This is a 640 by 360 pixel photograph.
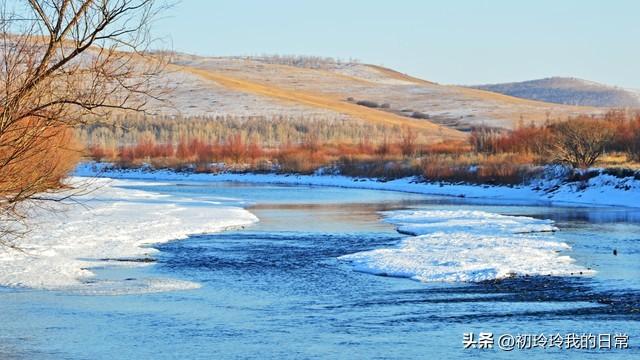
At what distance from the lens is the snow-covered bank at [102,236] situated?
57.8 feet

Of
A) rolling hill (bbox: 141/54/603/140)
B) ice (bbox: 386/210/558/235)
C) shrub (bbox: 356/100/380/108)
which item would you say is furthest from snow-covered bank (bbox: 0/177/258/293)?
shrub (bbox: 356/100/380/108)

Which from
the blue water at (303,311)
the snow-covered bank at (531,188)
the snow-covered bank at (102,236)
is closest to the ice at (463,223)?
the blue water at (303,311)

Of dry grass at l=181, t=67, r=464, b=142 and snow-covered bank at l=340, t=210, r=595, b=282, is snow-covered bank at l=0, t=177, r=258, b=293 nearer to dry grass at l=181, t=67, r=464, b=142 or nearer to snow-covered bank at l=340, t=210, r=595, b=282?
snow-covered bank at l=340, t=210, r=595, b=282

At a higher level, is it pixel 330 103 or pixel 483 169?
pixel 330 103

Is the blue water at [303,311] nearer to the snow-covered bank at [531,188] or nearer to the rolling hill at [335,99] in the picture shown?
the snow-covered bank at [531,188]

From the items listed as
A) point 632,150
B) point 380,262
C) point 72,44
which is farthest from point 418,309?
point 632,150

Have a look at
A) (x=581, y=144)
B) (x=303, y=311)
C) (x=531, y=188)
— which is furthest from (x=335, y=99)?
(x=303, y=311)

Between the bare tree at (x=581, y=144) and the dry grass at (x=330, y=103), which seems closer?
the bare tree at (x=581, y=144)

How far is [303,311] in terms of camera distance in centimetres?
1520

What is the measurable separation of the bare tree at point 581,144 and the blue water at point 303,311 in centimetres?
2283

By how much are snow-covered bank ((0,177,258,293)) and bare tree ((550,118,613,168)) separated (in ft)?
57.5

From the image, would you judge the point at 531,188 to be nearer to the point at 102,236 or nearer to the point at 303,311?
the point at 102,236

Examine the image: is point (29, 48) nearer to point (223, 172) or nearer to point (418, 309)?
point (418, 309)

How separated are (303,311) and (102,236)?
1035 centimetres
